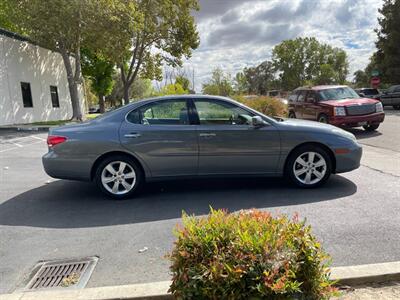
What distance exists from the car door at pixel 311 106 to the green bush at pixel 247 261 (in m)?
10.9

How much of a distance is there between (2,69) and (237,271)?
62.5 feet

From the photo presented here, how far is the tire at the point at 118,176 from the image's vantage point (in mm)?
5160

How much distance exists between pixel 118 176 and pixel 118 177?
0.05 ft

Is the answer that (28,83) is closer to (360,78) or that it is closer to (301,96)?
(301,96)

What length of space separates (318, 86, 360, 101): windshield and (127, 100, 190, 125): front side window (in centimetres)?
856

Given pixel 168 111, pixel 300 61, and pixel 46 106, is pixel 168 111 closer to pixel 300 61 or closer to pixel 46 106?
pixel 46 106

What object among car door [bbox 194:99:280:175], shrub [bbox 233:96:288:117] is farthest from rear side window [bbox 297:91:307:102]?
car door [bbox 194:99:280:175]

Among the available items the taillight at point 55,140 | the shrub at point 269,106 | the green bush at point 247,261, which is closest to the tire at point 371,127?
the shrub at point 269,106

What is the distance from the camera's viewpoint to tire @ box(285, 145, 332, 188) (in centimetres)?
534

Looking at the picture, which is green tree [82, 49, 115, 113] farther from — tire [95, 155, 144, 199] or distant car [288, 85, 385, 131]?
tire [95, 155, 144, 199]

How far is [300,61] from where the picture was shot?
7519 cm

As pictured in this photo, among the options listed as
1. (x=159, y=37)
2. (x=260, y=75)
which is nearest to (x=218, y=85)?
(x=159, y=37)

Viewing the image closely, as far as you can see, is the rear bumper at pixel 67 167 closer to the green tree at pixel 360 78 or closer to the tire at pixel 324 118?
the tire at pixel 324 118

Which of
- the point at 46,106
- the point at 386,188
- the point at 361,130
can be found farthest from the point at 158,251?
the point at 46,106
